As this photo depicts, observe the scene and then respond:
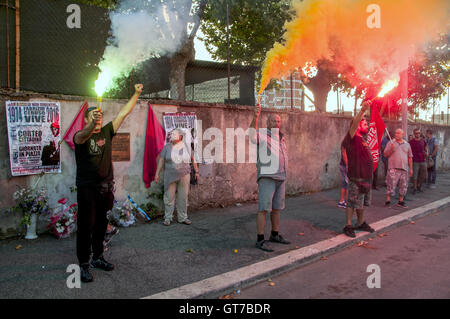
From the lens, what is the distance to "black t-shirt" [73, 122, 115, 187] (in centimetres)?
406

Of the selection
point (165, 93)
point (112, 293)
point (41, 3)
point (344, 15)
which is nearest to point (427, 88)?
point (344, 15)

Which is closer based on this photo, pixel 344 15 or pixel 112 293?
pixel 112 293

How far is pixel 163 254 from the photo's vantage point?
195 inches

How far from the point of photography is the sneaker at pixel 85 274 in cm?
400

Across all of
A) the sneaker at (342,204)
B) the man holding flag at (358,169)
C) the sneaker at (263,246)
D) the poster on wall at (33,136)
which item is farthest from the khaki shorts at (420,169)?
the poster on wall at (33,136)

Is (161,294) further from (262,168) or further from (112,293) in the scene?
(262,168)

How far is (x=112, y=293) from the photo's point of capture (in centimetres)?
372

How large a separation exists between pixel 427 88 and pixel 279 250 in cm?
1488

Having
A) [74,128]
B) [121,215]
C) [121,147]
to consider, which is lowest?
[121,215]

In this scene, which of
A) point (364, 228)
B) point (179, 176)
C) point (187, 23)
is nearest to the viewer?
point (364, 228)

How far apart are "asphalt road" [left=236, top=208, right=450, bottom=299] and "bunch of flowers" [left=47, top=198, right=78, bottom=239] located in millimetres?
3265

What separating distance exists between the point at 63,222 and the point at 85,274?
1953 millimetres
